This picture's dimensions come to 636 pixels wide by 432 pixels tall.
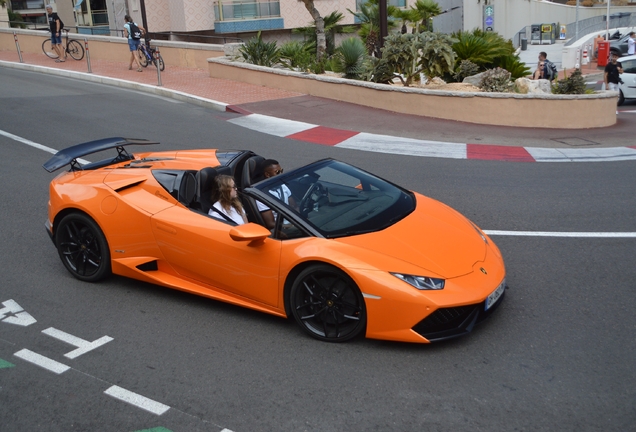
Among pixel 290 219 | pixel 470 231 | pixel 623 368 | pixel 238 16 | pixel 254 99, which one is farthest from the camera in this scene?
pixel 238 16

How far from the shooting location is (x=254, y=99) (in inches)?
709

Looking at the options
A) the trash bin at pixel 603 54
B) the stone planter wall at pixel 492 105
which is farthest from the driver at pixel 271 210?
the trash bin at pixel 603 54

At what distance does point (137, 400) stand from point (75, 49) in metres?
23.6

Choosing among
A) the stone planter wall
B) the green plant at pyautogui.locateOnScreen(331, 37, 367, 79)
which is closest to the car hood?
the stone planter wall

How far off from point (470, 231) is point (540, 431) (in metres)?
2.26

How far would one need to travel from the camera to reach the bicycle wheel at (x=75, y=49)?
2544 cm

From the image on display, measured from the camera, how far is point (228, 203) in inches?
238

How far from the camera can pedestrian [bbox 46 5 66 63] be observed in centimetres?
2395

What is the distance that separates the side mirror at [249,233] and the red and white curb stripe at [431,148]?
24.5 ft

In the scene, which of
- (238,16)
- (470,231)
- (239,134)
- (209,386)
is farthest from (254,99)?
(238,16)

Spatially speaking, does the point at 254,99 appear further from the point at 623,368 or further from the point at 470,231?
the point at 623,368

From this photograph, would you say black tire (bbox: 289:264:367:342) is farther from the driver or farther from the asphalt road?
the driver

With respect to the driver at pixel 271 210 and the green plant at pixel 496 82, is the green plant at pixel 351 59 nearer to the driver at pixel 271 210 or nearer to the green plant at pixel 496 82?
the green plant at pixel 496 82

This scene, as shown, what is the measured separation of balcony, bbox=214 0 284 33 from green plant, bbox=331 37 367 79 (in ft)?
52.4
